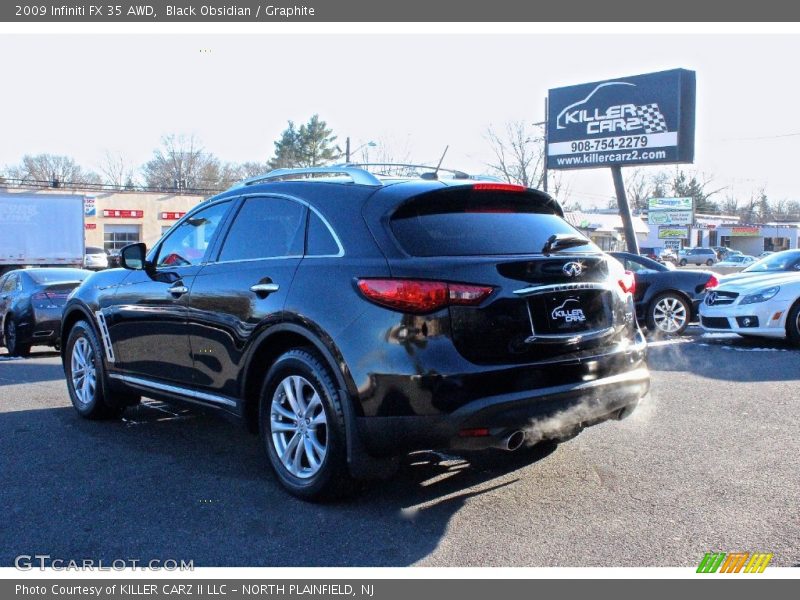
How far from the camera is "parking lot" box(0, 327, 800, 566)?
362 cm

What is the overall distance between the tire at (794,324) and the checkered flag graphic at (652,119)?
48.7 ft

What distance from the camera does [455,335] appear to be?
12.4 ft

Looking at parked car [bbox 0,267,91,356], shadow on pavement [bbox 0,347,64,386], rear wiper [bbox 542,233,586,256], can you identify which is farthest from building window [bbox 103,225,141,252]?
rear wiper [bbox 542,233,586,256]

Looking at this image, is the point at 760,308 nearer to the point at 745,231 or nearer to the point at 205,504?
the point at 205,504

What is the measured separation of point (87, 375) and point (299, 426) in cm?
297

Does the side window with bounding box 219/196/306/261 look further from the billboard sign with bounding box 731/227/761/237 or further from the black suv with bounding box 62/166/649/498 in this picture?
→ the billboard sign with bounding box 731/227/761/237

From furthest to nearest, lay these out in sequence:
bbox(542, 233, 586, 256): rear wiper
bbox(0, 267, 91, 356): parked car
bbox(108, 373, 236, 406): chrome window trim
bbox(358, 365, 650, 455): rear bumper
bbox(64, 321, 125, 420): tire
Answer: bbox(0, 267, 91, 356): parked car
bbox(64, 321, 125, 420): tire
bbox(108, 373, 236, 406): chrome window trim
bbox(542, 233, 586, 256): rear wiper
bbox(358, 365, 650, 455): rear bumper

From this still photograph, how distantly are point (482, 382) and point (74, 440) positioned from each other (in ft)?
11.4

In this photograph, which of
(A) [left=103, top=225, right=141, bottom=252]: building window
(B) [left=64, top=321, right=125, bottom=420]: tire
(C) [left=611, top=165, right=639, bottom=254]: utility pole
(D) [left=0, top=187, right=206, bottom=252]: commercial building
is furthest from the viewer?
(A) [left=103, top=225, right=141, bottom=252]: building window

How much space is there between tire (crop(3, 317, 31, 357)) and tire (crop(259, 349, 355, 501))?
31.3 feet

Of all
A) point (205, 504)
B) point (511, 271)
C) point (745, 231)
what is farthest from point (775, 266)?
point (745, 231)

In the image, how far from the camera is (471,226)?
13.9ft
